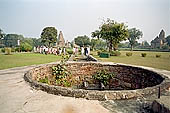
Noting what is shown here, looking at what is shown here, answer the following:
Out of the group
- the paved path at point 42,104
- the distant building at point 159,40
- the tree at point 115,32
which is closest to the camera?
the paved path at point 42,104

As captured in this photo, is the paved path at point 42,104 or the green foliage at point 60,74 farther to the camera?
the green foliage at point 60,74

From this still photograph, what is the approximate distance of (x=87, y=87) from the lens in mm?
7852

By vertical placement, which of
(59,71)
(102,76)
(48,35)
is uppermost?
(48,35)

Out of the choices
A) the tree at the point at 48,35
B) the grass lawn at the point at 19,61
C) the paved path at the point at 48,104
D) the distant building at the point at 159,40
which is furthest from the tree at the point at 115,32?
the distant building at the point at 159,40

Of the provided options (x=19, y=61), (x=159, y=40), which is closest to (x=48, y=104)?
(x=19, y=61)

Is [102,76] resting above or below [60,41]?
below

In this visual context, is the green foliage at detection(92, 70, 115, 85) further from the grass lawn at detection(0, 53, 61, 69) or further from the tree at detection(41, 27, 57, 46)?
the tree at detection(41, 27, 57, 46)

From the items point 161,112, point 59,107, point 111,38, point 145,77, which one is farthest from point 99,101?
point 111,38

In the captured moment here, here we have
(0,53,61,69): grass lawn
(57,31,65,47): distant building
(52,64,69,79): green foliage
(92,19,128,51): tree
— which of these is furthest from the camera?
(57,31,65,47): distant building

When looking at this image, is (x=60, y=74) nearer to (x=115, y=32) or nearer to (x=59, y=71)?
(x=59, y=71)

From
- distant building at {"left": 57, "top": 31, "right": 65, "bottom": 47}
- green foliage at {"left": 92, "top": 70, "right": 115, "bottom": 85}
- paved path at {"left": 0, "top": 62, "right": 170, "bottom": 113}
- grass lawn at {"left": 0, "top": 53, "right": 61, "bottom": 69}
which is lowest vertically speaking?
green foliage at {"left": 92, "top": 70, "right": 115, "bottom": 85}

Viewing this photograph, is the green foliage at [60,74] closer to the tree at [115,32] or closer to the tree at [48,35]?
the tree at [115,32]

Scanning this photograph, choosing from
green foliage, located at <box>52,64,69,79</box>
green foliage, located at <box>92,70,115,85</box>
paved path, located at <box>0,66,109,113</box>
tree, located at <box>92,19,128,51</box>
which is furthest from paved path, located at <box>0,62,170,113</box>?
tree, located at <box>92,19,128,51</box>

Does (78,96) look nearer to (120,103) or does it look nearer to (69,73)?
(120,103)
